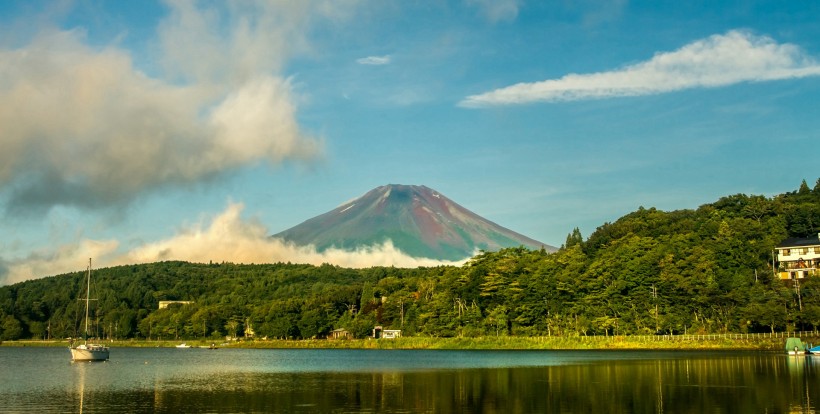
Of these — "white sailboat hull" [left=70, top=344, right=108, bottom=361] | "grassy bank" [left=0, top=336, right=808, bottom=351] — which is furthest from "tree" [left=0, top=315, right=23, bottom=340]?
"white sailboat hull" [left=70, top=344, right=108, bottom=361]

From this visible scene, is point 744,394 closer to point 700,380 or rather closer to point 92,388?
point 700,380

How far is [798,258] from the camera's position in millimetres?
108750

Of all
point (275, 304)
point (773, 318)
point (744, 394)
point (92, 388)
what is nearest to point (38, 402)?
point (92, 388)

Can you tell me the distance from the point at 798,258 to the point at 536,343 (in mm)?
40877

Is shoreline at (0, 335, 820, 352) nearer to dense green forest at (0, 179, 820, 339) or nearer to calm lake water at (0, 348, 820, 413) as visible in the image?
dense green forest at (0, 179, 820, 339)

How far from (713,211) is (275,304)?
81.6m

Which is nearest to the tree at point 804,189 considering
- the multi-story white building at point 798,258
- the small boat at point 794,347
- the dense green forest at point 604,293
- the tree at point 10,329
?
the dense green forest at point 604,293

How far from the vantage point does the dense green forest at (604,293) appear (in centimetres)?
9200

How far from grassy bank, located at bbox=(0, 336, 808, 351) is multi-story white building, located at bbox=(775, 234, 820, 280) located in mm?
28054

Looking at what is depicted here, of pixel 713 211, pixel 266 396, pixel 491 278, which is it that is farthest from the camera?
pixel 713 211

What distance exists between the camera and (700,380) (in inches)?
1644

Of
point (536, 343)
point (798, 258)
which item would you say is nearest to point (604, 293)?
point (536, 343)

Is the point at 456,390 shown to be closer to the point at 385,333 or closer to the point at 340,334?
the point at 385,333

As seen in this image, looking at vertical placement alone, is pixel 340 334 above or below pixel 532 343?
above
